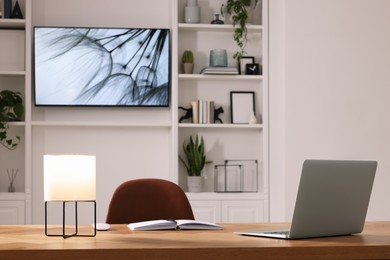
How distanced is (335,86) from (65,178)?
10.5ft

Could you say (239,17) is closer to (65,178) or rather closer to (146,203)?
(146,203)

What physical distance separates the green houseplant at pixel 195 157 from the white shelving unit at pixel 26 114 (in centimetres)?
117

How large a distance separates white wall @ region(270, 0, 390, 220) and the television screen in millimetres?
982

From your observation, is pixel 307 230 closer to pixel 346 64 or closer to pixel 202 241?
pixel 202 241

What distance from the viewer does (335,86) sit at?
5.13 m

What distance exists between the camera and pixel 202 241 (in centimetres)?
212

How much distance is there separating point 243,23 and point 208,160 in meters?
1.08

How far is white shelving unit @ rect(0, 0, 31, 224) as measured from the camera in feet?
17.4

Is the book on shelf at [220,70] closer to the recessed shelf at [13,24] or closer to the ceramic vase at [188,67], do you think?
the ceramic vase at [188,67]

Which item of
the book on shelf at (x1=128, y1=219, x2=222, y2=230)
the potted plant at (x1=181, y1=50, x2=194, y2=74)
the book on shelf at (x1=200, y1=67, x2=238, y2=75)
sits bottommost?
the book on shelf at (x1=128, y1=219, x2=222, y2=230)

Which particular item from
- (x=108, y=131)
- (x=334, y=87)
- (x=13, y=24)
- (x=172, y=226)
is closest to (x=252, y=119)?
(x=334, y=87)

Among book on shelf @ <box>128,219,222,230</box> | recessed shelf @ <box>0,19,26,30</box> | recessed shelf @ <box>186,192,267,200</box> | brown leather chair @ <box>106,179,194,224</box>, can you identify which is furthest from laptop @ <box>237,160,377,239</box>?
recessed shelf @ <box>0,19,26,30</box>

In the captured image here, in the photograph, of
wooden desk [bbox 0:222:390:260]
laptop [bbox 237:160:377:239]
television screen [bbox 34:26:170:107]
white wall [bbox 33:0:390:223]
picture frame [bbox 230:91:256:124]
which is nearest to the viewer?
wooden desk [bbox 0:222:390:260]

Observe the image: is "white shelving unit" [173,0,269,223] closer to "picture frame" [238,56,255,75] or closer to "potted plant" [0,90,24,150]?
"picture frame" [238,56,255,75]
